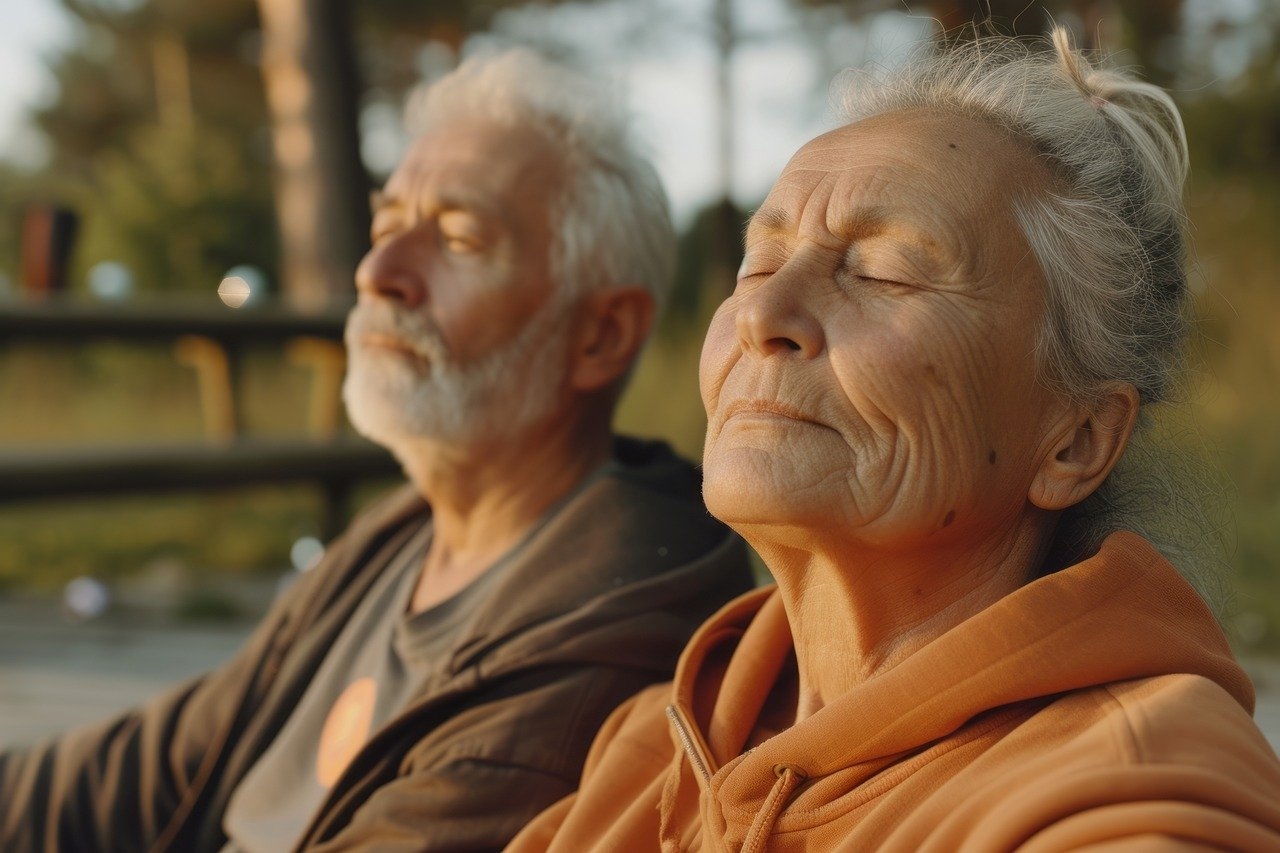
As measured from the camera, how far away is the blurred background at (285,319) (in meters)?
5.45

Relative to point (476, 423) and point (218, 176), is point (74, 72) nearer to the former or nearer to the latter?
point (218, 176)

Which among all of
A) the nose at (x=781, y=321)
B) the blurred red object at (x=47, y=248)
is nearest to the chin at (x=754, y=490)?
the nose at (x=781, y=321)

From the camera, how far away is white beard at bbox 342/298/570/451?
256 cm

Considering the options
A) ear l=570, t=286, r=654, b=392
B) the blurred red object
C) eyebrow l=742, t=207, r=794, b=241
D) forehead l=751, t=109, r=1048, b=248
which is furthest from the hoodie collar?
the blurred red object

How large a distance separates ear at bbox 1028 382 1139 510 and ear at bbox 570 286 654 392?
1.23 m

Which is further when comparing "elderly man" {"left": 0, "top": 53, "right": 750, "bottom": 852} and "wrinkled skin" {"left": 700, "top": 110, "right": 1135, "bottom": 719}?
"elderly man" {"left": 0, "top": 53, "right": 750, "bottom": 852}

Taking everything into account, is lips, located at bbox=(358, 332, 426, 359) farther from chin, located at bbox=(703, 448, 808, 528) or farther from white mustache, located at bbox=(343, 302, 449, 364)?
chin, located at bbox=(703, 448, 808, 528)

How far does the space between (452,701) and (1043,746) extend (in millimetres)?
1023

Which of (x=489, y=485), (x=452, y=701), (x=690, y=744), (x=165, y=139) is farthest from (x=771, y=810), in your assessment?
(x=165, y=139)

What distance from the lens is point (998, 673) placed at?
1.33 m

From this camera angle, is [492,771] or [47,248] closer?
[492,771]

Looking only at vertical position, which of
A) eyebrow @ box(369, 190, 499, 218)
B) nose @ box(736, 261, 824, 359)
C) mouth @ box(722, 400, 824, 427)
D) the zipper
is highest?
nose @ box(736, 261, 824, 359)

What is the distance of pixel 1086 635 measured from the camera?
133cm

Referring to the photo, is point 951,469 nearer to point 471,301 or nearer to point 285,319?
point 471,301
